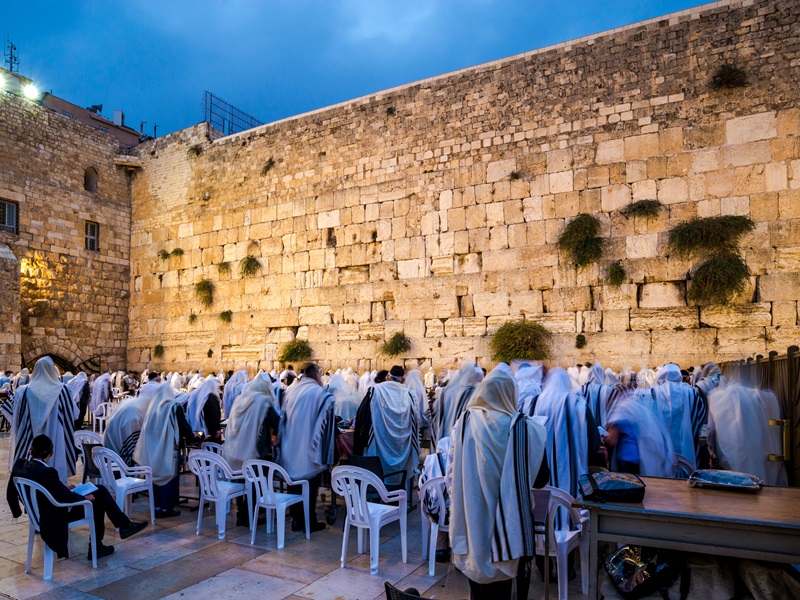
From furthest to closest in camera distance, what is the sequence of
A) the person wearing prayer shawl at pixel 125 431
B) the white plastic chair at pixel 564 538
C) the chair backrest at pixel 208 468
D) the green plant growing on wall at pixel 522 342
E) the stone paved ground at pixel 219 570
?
1. the green plant growing on wall at pixel 522 342
2. the person wearing prayer shawl at pixel 125 431
3. the chair backrest at pixel 208 468
4. the stone paved ground at pixel 219 570
5. the white plastic chair at pixel 564 538

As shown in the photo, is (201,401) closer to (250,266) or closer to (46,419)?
(46,419)

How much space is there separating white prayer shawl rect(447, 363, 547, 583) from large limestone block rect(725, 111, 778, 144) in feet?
31.2

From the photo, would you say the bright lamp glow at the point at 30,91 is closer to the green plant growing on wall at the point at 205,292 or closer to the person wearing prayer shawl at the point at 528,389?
the green plant growing on wall at the point at 205,292

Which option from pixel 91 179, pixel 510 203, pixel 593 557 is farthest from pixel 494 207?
pixel 91 179

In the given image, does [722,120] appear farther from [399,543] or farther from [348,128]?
[399,543]

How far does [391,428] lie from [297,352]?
28.4 feet

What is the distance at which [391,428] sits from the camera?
5930 millimetres

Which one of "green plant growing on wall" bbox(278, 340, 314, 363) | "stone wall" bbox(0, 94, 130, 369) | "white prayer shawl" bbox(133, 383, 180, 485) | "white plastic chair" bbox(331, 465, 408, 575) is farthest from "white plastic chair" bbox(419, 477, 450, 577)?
"stone wall" bbox(0, 94, 130, 369)

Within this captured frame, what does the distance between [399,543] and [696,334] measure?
7.26 metres

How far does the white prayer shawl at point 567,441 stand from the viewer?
428cm

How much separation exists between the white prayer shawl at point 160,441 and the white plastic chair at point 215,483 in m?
0.65

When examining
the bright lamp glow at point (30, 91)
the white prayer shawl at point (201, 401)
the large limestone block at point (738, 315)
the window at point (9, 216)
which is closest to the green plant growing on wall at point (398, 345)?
the white prayer shawl at point (201, 401)

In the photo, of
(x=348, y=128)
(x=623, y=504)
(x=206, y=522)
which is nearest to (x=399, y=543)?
(x=206, y=522)

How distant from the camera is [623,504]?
2.73 metres
